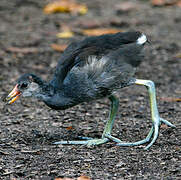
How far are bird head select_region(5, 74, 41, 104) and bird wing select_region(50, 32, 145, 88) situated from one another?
0.17 m

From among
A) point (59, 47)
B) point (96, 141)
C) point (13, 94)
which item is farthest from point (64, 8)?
point (96, 141)

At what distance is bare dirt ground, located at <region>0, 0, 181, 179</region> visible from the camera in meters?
4.02

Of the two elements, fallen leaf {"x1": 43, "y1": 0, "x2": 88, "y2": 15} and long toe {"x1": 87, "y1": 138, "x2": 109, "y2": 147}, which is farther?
fallen leaf {"x1": 43, "y1": 0, "x2": 88, "y2": 15}

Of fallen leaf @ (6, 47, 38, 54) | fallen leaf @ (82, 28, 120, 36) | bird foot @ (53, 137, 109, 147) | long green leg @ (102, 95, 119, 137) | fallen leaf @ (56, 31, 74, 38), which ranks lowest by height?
bird foot @ (53, 137, 109, 147)

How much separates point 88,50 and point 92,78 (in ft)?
0.98

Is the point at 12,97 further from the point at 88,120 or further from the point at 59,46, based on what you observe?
the point at 59,46

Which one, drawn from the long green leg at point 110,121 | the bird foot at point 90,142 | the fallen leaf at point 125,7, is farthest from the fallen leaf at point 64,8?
the bird foot at point 90,142

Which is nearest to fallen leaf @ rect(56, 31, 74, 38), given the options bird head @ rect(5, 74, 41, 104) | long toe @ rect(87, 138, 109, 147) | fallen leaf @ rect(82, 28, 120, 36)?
fallen leaf @ rect(82, 28, 120, 36)

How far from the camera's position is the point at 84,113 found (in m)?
5.64

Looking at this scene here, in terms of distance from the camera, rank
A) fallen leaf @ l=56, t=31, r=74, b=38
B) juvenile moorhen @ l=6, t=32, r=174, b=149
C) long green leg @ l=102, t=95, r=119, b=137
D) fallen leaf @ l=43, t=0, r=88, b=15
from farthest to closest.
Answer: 1. fallen leaf @ l=43, t=0, r=88, b=15
2. fallen leaf @ l=56, t=31, r=74, b=38
3. long green leg @ l=102, t=95, r=119, b=137
4. juvenile moorhen @ l=6, t=32, r=174, b=149

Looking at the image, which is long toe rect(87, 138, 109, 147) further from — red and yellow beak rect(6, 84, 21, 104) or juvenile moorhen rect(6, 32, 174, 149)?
red and yellow beak rect(6, 84, 21, 104)

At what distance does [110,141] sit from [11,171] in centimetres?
114

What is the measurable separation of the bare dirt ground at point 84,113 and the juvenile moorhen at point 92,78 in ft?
0.86

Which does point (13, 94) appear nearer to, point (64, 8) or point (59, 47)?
point (59, 47)
